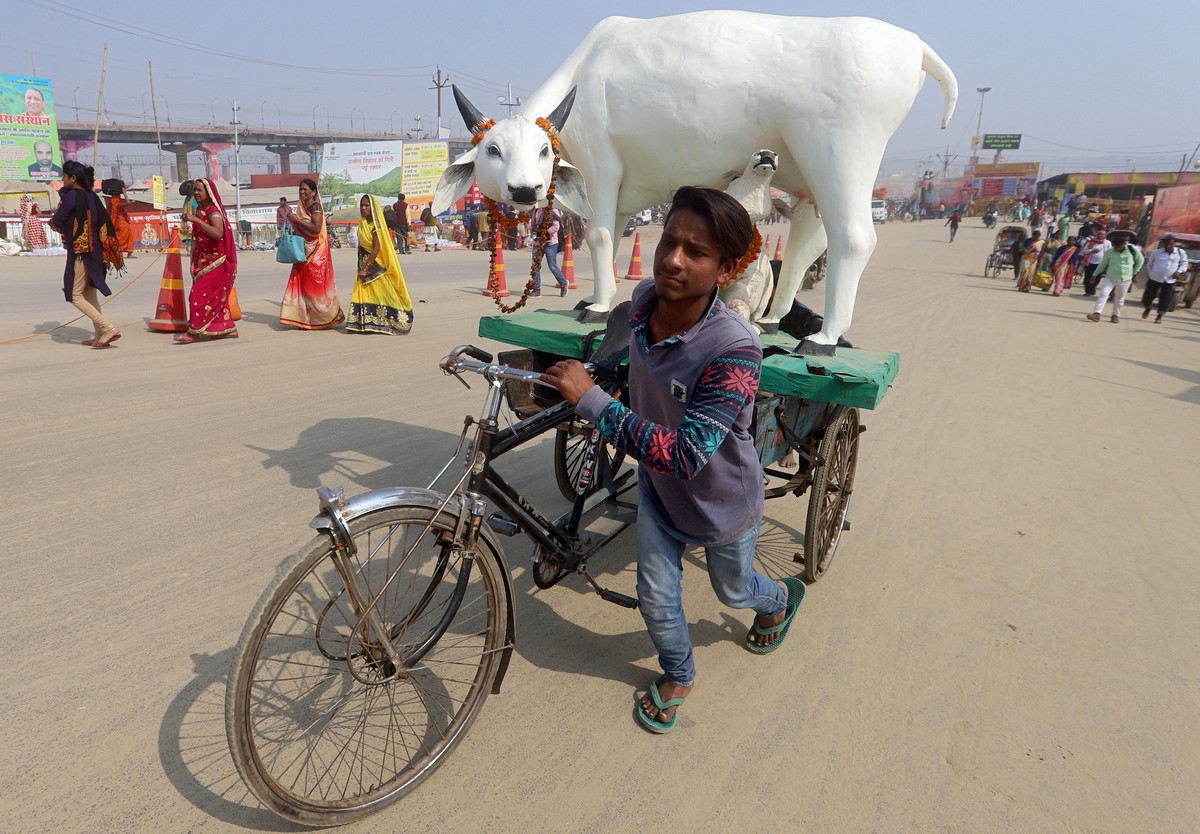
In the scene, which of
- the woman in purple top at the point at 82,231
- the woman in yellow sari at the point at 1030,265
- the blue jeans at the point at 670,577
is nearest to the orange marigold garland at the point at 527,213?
the blue jeans at the point at 670,577

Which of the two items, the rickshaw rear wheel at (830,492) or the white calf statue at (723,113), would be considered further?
the rickshaw rear wheel at (830,492)

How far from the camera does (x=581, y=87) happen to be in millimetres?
3246

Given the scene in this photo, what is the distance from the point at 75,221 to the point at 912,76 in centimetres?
684

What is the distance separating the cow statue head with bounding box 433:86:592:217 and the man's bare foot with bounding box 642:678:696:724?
192 cm

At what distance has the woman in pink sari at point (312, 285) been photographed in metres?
8.25

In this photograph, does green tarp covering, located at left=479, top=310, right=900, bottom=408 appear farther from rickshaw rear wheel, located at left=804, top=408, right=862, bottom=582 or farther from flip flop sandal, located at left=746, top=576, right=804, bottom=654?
flip flop sandal, located at left=746, top=576, right=804, bottom=654

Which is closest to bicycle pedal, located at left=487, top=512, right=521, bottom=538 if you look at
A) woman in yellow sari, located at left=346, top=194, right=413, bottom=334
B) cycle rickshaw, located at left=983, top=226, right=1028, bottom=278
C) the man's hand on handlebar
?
the man's hand on handlebar

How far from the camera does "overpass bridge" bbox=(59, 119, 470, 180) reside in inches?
1585

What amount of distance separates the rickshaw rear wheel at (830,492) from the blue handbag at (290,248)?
667cm

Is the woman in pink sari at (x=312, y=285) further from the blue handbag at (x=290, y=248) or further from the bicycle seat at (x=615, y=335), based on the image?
the bicycle seat at (x=615, y=335)

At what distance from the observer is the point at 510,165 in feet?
9.49

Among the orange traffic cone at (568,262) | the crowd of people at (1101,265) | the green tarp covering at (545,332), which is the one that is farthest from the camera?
the orange traffic cone at (568,262)

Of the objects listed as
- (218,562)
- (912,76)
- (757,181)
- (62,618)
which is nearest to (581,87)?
(757,181)

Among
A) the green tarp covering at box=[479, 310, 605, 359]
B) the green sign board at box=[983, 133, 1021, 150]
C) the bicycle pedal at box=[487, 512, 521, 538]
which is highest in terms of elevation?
the green sign board at box=[983, 133, 1021, 150]
